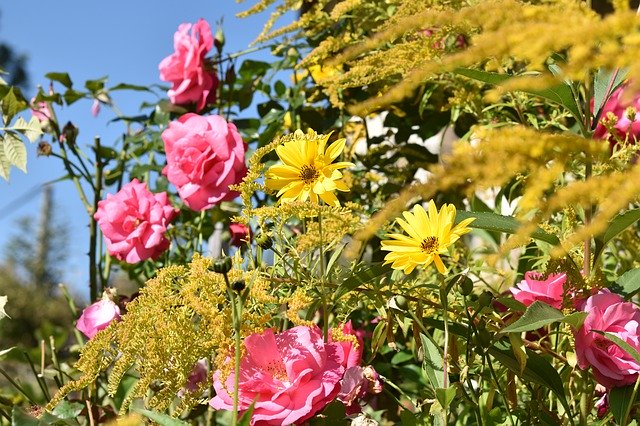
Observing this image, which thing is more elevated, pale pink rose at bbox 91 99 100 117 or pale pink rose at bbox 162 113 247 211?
pale pink rose at bbox 91 99 100 117

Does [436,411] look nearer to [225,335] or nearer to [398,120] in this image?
[225,335]

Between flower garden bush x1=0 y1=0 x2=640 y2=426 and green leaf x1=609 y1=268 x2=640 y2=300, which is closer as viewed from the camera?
flower garden bush x1=0 y1=0 x2=640 y2=426

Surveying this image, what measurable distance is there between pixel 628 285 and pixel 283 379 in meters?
0.35

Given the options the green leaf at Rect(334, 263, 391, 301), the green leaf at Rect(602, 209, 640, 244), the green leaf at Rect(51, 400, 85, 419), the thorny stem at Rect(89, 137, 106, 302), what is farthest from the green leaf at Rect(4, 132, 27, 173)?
the green leaf at Rect(602, 209, 640, 244)

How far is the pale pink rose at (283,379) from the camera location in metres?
0.72

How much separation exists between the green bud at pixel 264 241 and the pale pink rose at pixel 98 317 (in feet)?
1.08

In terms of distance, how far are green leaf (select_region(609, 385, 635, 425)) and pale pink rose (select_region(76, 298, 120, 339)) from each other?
2.02 ft

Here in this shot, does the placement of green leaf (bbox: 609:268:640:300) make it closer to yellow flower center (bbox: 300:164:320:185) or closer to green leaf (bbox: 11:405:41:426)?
yellow flower center (bbox: 300:164:320:185)

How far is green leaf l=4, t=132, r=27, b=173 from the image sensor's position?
1.11 m

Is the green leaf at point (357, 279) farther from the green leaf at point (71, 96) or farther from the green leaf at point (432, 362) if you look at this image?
the green leaf at point (71, 96)

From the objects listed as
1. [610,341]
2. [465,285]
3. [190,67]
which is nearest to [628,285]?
[610,341]

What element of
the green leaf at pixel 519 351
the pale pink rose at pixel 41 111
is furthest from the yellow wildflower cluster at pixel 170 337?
the pale pink rose at pixel 41 111

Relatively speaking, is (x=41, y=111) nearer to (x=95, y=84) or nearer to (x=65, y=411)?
(x=95, y=84)

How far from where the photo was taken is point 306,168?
837 millimetres
